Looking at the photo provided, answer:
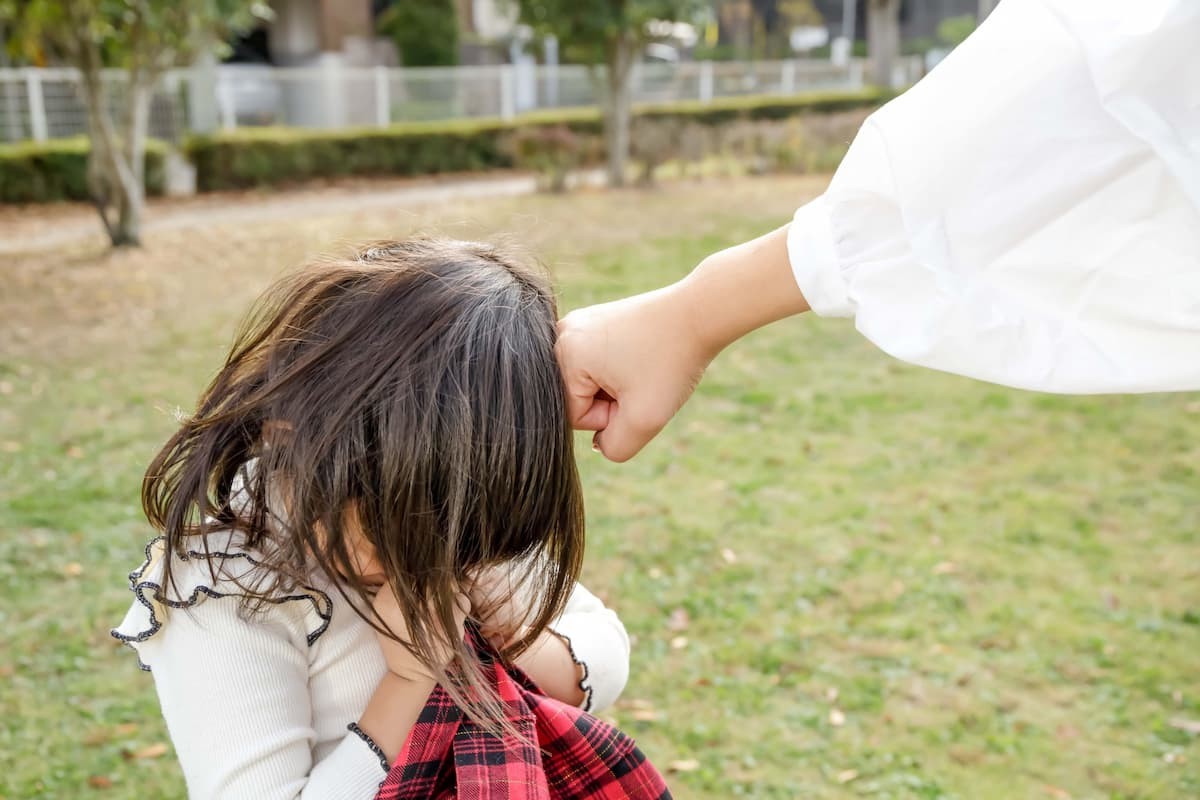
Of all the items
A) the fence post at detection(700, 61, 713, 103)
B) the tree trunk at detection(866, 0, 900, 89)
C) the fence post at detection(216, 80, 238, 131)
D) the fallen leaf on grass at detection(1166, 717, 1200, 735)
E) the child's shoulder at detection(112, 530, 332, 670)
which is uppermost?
the tree trunk at detection(866, 0, 900, 89)

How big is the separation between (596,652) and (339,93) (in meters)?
15.6

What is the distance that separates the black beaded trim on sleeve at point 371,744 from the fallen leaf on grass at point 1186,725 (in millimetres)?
2396

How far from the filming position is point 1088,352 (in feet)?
3.32

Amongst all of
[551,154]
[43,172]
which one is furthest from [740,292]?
[43,172]

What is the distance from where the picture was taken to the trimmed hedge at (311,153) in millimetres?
11953

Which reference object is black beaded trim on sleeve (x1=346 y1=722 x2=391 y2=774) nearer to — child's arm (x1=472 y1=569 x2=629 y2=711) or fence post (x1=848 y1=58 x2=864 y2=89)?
child's arm (x1=472 y1=569 x2=629 y2=711)

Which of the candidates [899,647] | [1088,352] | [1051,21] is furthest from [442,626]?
[899,647]

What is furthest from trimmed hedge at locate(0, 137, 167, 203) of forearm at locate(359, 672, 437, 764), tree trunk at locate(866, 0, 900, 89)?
tree trunk at locate(866, 0, 900, 89)

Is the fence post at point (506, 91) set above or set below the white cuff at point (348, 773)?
above

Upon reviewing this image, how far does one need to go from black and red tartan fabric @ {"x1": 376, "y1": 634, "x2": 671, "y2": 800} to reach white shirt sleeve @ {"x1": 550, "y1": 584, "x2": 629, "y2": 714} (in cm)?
16

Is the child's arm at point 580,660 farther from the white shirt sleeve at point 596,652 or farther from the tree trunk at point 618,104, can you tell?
the tree trunk at point 618,104

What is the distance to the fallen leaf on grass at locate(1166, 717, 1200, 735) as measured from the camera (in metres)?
2.78

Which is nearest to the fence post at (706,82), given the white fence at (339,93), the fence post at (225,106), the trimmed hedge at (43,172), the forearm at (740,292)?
the white fence at (339,93)

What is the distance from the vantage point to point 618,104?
41.6ft
